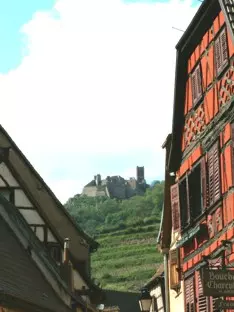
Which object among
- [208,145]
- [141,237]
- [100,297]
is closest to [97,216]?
[141,237]

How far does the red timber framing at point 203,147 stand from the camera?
1692cm

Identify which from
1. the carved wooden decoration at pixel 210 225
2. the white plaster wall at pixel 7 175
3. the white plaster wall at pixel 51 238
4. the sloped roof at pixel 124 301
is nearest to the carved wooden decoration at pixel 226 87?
the carved wooden decoration at pixel 210 225

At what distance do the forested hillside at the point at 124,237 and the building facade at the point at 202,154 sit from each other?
81.4 meters

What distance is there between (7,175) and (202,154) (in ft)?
24.9

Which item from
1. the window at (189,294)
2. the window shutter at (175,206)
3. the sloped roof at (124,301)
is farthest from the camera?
the sloped roof at (124,301)

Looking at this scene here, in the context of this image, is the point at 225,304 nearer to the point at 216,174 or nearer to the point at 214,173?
the point at 216,174

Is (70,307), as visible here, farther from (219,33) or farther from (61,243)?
(219,33)

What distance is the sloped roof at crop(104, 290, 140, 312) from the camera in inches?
2232

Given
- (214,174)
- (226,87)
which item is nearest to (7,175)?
(214,174)

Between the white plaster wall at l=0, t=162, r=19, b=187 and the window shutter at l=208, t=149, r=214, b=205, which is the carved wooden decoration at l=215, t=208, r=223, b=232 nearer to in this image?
the window shutter at l=208, t=149, r=214, b=205

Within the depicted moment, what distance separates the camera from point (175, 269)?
22500mm

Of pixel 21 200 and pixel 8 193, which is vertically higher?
pixel 8 193

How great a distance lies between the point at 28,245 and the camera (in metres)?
20.7

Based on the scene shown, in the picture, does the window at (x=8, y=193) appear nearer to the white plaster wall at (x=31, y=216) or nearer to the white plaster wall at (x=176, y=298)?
the white plaster wall at (x=31, y=216)
